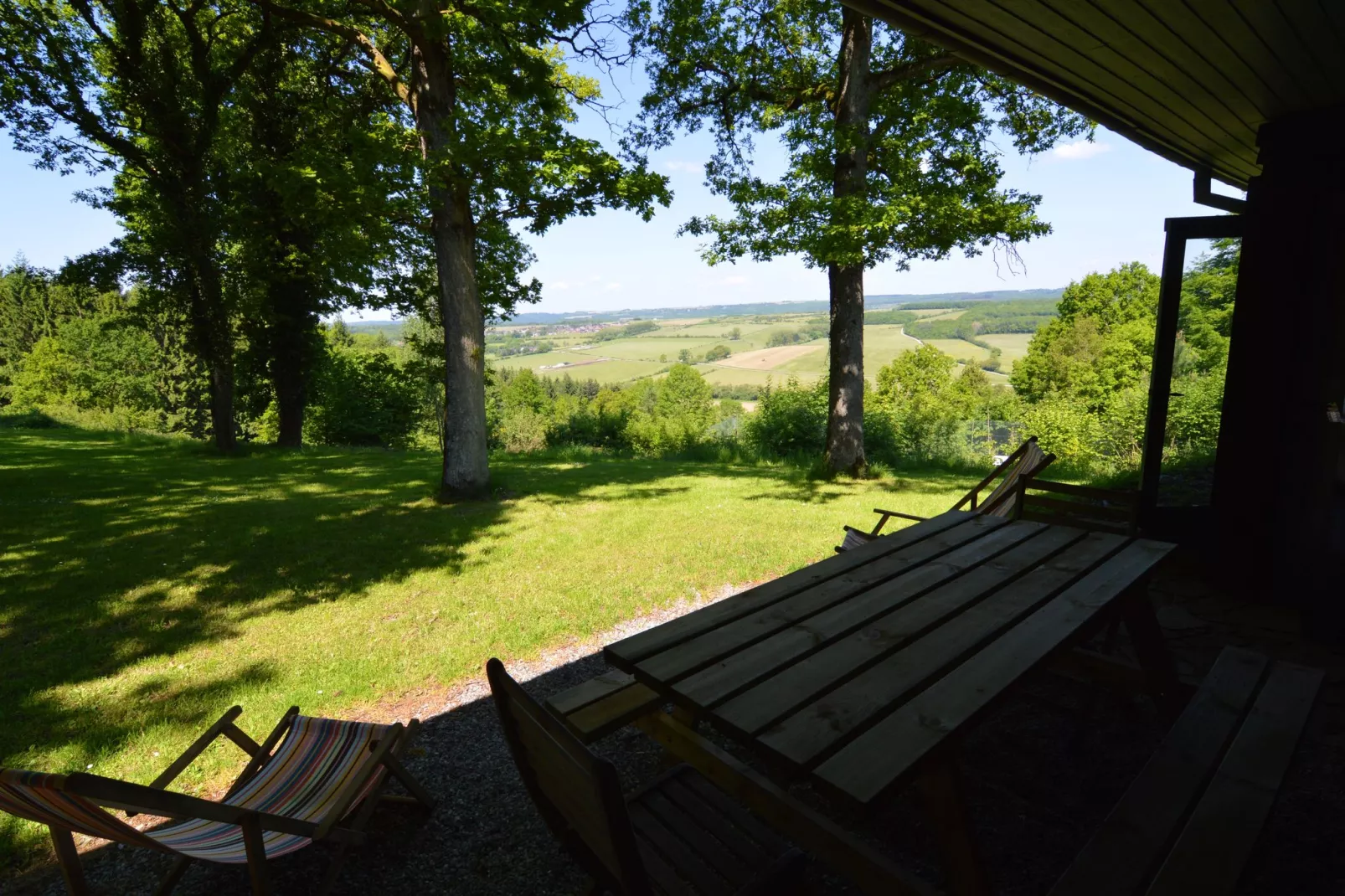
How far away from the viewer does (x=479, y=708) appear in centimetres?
376

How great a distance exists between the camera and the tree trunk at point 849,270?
28.9ft

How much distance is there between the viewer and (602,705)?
232cm

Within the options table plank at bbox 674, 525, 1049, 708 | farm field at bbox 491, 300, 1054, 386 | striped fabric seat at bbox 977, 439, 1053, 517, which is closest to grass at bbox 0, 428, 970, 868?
striped fabric seat at bbox 977, 439, 1053, 517

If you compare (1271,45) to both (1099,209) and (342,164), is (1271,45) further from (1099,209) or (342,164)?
(1099,209)

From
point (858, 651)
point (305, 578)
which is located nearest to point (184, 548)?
point (305, 578)

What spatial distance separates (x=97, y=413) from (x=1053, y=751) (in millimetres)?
40849

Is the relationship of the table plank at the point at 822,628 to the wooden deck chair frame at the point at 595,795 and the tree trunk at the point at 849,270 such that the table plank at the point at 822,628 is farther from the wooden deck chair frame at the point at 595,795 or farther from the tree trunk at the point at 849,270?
the tree trunk at the point at 849,270

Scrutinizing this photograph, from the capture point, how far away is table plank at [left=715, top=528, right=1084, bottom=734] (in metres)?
1.74

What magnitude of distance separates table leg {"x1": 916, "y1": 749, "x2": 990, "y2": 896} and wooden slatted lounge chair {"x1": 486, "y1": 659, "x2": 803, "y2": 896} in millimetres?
416

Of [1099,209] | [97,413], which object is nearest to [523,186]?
[1099,209]

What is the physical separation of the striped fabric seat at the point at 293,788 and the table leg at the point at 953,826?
6.67ft

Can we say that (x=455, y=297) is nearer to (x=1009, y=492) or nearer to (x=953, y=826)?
(x=1009, y=492)

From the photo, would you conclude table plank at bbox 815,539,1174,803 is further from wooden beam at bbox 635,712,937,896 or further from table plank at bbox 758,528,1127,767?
wooden beam at bbox 635,712,937,896

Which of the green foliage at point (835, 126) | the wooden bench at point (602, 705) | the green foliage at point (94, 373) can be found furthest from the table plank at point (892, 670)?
the green foliage at point (94, 373)
